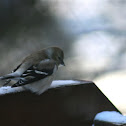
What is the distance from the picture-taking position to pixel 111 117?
118 cm

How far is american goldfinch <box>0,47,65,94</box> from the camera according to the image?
41.0 inches

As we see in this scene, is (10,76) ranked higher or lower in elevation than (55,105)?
higher

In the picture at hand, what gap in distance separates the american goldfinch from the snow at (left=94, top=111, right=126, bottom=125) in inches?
12.6

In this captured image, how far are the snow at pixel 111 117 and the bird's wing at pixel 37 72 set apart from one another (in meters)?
0.34

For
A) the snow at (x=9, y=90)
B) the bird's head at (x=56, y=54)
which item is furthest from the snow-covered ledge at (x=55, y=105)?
the bird's head at (x=56, y=54)

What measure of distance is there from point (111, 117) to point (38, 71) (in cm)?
43

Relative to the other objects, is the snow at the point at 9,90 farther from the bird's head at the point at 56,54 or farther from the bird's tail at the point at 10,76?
the bird's head at the point at 56,54

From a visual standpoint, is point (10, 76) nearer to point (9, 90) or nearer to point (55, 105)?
point (9, 90)

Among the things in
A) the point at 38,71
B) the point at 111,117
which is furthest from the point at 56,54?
the point at 111,117

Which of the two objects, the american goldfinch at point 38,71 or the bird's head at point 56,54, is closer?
the american goldfinch at point 38,71

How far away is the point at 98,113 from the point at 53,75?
12.8 inches

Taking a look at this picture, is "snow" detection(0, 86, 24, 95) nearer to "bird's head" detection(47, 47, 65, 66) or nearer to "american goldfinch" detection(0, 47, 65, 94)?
"american goldfinch" detection(0, 47, 65, 94)

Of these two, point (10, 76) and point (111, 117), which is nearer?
point (10, 76)

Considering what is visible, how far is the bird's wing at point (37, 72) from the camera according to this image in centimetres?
103
